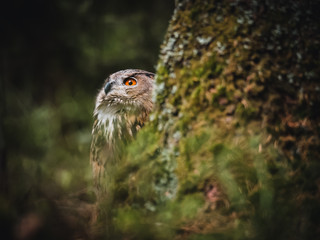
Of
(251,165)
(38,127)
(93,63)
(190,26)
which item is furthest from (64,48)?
(251,165)

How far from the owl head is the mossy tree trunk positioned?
124cm

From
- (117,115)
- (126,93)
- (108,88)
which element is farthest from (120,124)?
(108,88)

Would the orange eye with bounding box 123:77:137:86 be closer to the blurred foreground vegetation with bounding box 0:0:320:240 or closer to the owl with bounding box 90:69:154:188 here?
the owl with bounding box 90:69:154:188

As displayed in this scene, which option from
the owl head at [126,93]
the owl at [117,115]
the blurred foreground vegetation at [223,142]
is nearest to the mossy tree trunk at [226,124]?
the blurred foreground vegetation at [223,142]

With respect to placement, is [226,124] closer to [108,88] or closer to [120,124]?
[120,124]

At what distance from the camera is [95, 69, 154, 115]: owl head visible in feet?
9.73

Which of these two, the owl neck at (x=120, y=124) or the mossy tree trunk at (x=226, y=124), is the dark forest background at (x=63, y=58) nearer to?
the owl neck at (x=120, y=124)

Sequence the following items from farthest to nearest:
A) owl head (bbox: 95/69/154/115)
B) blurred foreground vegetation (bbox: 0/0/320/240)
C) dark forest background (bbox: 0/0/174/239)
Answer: dark forest background (bbox: 0/0/174/239) < owl head (bbox: 95/69/154/115) < blurred foreground vegetation (bbox: 0/0/320/240)

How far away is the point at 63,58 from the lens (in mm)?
6332

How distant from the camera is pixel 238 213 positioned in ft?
3.94

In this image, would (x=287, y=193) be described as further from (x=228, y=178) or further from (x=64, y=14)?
(x=64, y=14)

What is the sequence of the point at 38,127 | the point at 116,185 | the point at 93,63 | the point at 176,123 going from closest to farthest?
the point at 116,185, the point at 176,123, the point at 38,127, the point at 93,63

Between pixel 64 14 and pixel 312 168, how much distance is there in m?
5.70

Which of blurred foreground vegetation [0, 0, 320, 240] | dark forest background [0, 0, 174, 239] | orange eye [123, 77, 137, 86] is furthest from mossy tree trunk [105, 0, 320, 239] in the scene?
dark forest background [0, 0, 174, 239]
